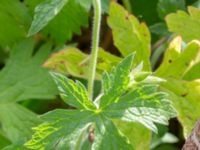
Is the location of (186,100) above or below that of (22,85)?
below

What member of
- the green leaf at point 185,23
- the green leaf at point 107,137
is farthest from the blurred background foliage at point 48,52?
the green leaf at point 107,137

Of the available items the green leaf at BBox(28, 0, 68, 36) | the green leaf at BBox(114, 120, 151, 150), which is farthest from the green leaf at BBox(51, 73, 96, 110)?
the green leaf at BBox(114, 120, 151, 150)

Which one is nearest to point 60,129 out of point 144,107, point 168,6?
point 144,107

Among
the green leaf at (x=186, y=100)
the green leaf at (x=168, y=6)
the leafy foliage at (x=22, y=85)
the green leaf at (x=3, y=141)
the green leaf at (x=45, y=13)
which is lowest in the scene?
the green leaf at (x=186, y=100)

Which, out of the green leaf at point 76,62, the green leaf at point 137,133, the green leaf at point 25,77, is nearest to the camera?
the green leaf at point 137,133

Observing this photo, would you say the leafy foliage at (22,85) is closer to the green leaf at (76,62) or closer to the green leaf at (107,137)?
the green leaf at (76,62)

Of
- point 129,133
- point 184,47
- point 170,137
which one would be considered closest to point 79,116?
point 129,133

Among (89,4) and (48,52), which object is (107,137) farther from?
(48,52)
